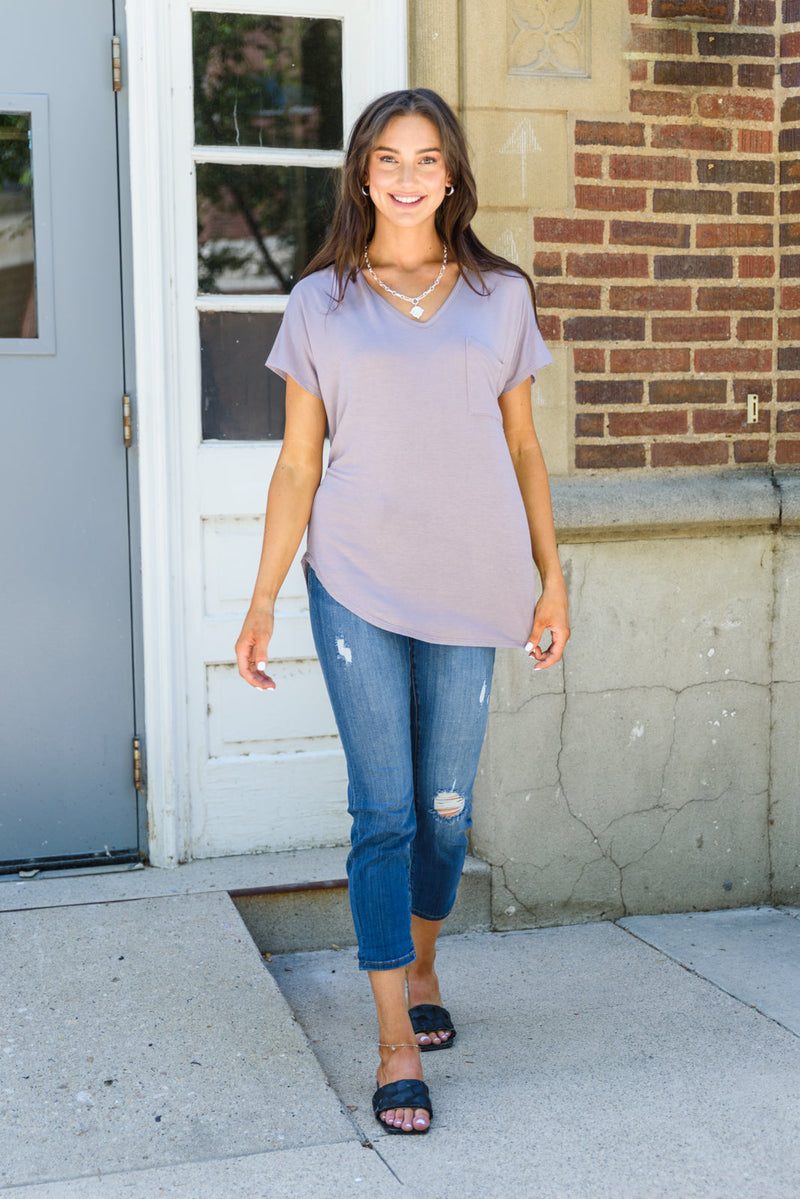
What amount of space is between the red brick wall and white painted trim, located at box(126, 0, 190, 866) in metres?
1.08

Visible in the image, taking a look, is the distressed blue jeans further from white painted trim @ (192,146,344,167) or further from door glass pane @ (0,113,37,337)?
white painted trim @ (192,146,344,167)

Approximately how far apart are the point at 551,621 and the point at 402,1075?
0.98m

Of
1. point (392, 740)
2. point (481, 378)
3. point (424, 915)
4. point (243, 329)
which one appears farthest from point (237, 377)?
point (424, 915)

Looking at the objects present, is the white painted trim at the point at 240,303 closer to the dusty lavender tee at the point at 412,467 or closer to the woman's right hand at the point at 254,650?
the dusty lavender tee at the point at 412,467

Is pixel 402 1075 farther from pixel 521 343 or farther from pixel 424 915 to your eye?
pixel 521 343

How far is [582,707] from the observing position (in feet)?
12.3

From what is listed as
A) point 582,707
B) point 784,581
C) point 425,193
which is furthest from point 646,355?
point 425,193

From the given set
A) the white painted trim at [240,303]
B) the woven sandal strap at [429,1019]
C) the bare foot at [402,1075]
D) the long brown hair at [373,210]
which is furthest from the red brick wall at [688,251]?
the bare foot at [402,1075]

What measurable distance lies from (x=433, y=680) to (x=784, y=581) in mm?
1675

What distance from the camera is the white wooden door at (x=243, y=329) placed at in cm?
370

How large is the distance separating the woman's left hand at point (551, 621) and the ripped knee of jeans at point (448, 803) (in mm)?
327

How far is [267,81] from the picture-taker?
3748mm

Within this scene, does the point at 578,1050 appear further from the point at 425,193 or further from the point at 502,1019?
the point at 425,193

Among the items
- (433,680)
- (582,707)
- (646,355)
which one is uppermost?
(646,355)
